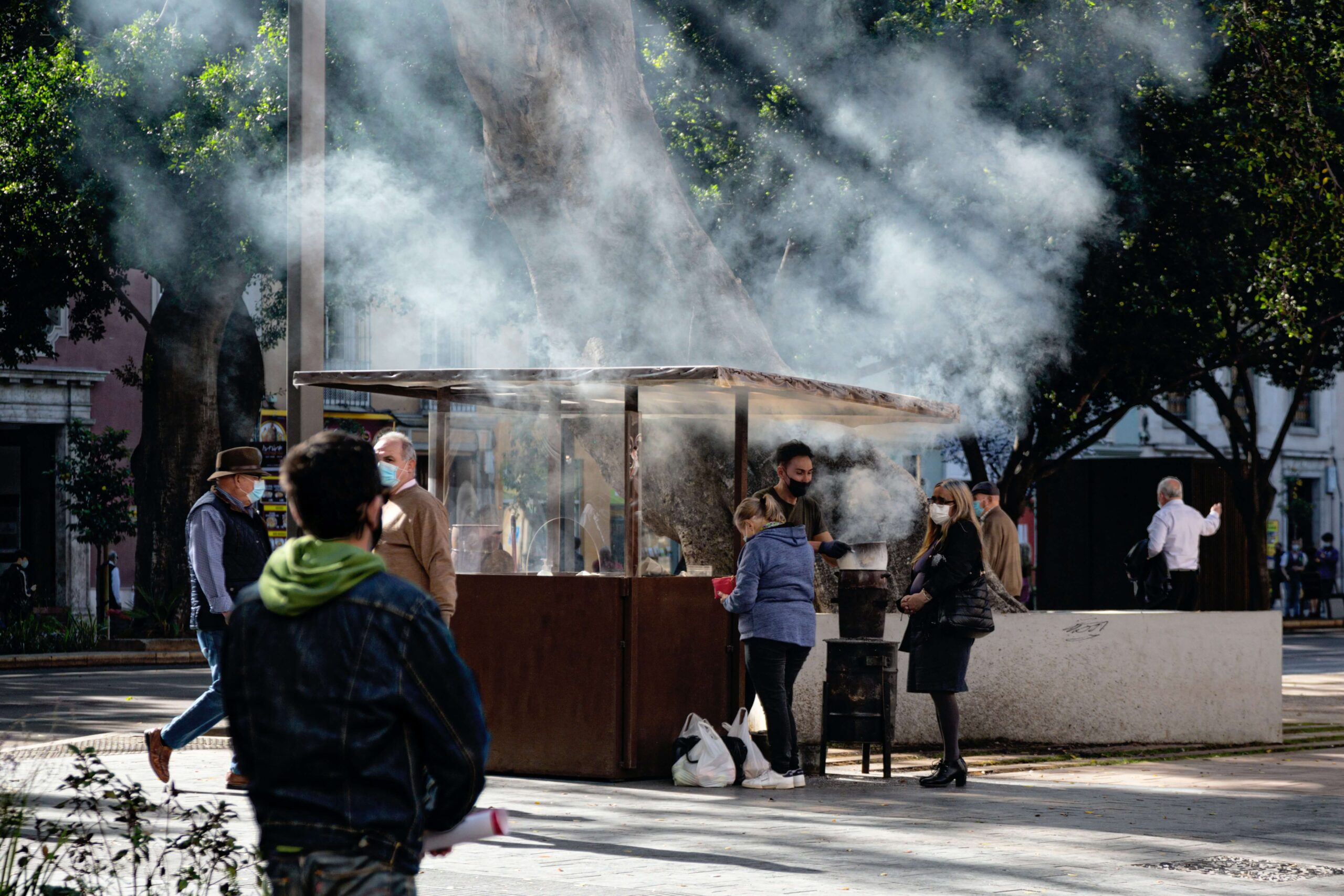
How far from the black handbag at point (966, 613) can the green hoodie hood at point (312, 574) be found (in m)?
6.51

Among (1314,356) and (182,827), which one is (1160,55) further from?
(182,827)

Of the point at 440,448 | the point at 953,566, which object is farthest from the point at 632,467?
the point at 953,566

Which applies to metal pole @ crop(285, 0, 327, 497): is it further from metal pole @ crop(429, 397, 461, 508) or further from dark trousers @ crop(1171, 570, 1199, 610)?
dark trousers @ crop(1171, 570, 1199, 610)

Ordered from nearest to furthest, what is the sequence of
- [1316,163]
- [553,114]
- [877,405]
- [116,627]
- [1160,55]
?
[877,405] → [553,114] → [1316,163] → [1160,55] → [116,627]

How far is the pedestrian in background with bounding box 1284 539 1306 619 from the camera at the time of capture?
124 feet

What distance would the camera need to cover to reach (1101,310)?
2167 cm

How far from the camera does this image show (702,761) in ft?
29.6

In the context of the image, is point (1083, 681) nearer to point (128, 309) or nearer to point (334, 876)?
point (334, 876)

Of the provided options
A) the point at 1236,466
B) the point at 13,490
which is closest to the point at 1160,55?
the point at 1236,466

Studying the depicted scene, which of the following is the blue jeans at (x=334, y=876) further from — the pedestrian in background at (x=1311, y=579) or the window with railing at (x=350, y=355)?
the pedestrian in background at (x=1311, y=579)

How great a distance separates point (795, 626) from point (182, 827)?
320 cm

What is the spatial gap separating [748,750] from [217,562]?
2813 millimetres

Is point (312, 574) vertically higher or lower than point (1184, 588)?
higher

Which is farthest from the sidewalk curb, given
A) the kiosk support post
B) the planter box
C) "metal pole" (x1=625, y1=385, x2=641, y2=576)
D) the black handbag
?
the black handbag
